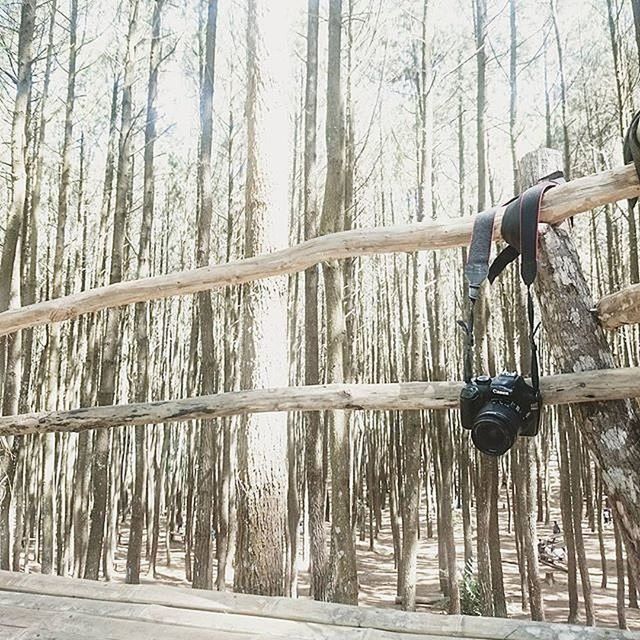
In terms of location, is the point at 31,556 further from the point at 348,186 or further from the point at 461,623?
the point at 461,623

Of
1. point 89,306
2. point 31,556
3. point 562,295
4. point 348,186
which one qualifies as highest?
point 348,186

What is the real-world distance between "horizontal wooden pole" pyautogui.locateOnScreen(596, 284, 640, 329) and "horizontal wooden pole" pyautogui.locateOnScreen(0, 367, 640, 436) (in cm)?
16

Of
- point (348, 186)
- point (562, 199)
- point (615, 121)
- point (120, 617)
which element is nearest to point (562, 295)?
point (562, 199)

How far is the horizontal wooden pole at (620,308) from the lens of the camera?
5.01 feet

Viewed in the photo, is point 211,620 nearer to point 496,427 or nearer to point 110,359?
point 496,427

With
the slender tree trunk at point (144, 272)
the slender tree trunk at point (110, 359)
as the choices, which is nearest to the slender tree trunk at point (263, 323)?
the slender tree trunk at point (110, 359)

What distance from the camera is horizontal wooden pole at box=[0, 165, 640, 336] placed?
1.61 m

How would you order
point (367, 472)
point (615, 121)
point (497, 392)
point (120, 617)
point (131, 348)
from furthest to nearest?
point (367, 472) < point (131, 348) < point (615, 121) < point (497, 392) < point (120, 617)

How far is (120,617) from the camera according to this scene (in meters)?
1.49

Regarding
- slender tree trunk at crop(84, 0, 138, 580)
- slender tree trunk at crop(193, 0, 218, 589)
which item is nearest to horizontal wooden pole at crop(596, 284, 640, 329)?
slender tree trunk at crop(84, 0, 138, 580)

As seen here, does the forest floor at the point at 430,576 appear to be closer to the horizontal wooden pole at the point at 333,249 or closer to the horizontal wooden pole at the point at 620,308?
the horizontal wooden pole at the point at 620,308

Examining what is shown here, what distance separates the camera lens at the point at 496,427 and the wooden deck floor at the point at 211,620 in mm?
409

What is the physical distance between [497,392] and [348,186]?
3.89 m

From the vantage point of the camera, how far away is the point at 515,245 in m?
1.70
